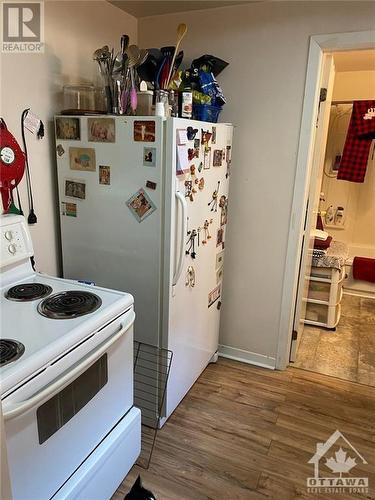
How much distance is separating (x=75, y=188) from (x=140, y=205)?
405 mm

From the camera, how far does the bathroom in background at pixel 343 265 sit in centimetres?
288

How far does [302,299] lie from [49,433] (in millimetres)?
Answer: 1998

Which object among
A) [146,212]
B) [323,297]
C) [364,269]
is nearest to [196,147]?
[146,212]

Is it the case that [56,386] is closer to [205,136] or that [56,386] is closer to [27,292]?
[27,292]

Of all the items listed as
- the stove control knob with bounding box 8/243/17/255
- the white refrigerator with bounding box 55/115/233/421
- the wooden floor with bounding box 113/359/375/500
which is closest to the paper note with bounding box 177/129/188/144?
the white refrigerator with bounding box 55/115/233/421

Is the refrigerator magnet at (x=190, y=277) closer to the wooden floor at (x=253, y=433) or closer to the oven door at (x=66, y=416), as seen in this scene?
the oven door at (x=66, y=416)

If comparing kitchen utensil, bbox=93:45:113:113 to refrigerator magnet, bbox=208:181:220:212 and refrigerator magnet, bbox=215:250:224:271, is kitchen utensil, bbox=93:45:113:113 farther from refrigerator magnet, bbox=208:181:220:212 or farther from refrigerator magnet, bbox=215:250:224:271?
refrigerator magnet, bbox=215:250:224:271

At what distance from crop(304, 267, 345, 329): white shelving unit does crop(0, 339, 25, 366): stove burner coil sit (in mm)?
2534

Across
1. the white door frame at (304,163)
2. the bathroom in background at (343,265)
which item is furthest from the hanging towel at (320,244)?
the white door frame at (304,163)

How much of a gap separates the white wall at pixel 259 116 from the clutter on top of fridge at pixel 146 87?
0.32 meters

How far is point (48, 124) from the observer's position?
1964mm

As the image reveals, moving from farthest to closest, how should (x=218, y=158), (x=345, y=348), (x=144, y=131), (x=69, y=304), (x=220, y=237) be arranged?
(x=345, y=348), (x=220, y=237), (x=218, y=158), (x=144, y=131), (x=69, y=304)

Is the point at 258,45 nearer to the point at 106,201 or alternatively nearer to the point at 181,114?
the point at 181,114

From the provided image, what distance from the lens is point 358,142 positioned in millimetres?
3863
